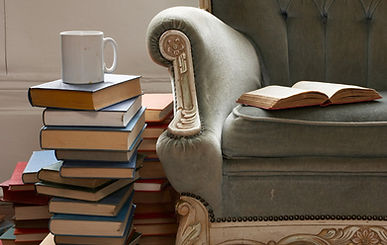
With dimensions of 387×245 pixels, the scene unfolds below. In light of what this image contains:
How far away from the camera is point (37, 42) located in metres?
2.38

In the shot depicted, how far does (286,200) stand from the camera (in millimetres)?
1438

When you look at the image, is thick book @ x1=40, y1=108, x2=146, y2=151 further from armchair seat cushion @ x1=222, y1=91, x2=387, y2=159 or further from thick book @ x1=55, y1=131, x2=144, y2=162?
armchair seat cushion @ x1=222, y1=91, x2=387, y2=159

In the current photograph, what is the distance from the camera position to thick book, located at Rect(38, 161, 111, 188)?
1429 mm

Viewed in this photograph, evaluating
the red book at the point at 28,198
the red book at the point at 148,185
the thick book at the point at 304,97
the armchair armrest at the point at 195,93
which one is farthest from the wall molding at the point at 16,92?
the thick book at the point at 304,97

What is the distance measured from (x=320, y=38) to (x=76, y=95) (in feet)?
3.25

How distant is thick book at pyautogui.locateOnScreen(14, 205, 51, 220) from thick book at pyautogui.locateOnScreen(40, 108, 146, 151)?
0.32m

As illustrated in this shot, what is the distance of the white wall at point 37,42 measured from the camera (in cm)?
236

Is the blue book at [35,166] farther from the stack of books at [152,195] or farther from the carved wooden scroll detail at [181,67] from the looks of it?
the carved wooden scroll detail at [181,67]

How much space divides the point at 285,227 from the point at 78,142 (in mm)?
575

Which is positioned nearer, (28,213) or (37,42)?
(28,213)

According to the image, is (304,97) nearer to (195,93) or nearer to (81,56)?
(195,93)

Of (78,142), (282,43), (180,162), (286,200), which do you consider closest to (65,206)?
(78,142)

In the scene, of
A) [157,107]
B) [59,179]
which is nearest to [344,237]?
[157,107]

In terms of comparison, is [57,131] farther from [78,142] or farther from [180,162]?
[180,162]
